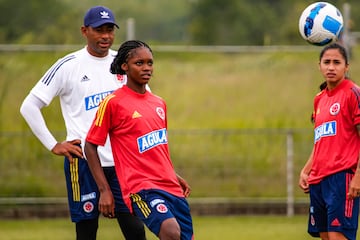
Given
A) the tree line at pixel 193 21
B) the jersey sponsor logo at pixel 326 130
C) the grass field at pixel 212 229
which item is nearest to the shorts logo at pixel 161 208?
the jersey sponsor logo at pixel 326 130

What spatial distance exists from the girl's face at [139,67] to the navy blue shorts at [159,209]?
0.81 meters

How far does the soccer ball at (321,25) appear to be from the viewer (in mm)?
8406

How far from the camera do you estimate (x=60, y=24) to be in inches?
654

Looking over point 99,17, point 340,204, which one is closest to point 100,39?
point 99,17

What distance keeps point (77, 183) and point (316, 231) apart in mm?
1970

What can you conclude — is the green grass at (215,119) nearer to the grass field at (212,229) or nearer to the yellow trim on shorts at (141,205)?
the grass field at (212,229)

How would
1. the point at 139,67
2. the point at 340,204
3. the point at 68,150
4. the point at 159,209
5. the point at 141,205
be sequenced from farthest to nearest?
1. the point at 68,150
2. the point at 340,204
3. the point at 139,67
4. the point at 141,205
5. the point at 159,209

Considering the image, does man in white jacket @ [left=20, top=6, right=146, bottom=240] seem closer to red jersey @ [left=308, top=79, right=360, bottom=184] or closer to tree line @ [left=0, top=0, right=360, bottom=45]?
red jersey @ [left=308, top=79, right=360, bottom=184]

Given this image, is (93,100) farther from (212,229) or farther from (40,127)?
(212,229)

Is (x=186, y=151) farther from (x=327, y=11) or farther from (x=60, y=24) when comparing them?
(x=327, y=11)

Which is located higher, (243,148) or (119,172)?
(119,172)

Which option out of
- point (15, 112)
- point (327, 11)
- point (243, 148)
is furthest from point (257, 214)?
point (327, 11)

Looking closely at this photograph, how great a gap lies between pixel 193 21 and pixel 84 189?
1825 cm

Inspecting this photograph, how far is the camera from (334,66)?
7812 mm
